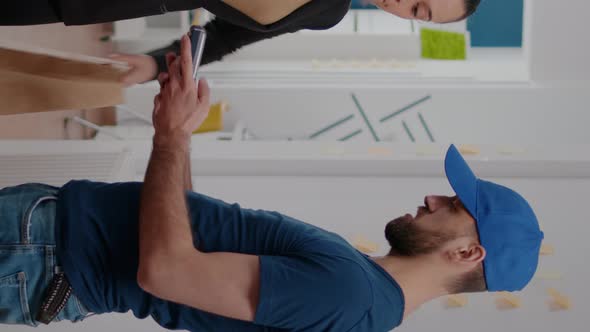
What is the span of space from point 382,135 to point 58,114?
6.03ft

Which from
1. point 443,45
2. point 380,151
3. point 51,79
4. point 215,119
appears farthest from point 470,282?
point 443,45

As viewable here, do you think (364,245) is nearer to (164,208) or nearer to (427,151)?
(427,151)

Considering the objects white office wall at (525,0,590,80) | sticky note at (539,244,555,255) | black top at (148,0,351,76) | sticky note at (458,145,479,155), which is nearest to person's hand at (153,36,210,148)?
black top at (148,0,351,76)

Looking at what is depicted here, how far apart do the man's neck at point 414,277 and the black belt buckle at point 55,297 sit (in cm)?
58

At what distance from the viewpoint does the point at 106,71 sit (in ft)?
5.02

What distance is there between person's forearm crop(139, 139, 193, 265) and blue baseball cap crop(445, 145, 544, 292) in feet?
1.80

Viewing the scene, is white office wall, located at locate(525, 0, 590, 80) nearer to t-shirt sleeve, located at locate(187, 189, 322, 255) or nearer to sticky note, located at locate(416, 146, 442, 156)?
sticky note, located at locate(416, 146, 442, 156)

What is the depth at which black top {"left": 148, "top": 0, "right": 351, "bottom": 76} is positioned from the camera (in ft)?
4.41

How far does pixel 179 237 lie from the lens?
3.89ft

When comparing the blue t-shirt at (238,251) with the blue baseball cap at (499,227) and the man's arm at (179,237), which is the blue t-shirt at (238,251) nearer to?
the man's arm at (179,237)

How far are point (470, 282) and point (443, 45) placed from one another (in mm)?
3866

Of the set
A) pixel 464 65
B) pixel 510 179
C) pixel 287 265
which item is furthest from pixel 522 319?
pixel 464 65

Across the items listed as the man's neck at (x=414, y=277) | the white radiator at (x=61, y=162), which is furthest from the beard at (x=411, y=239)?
the white radiator at (x=61, y=162)

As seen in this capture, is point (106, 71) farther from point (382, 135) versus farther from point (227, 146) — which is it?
point (382, 135)
